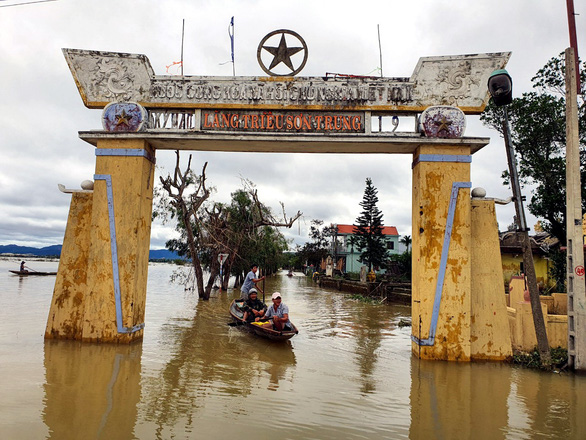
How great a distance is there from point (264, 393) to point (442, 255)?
3.79m

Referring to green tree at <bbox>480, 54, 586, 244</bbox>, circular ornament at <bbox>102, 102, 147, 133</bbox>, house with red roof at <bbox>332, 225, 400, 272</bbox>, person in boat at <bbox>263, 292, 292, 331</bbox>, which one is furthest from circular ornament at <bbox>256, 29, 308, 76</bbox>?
house with red roof at <bbox>332, 225, 400, 272</bbox>

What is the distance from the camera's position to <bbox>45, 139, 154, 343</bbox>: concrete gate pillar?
739 centimetres

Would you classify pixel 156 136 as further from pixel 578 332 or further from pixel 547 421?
pixel 578 332

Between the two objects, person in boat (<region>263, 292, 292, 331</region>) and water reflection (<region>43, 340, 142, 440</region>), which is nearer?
water reflection (<region>43, 340, 142, 440</region>)

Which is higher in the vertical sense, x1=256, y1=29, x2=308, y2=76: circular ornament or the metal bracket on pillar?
x1=256, y1=29, x2=308, y2=76: circular ornament

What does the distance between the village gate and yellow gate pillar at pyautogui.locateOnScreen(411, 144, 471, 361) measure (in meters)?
0.02

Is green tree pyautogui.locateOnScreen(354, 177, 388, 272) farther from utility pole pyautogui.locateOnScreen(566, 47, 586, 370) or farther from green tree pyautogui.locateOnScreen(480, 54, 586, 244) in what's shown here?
utility pole pyautogui.locateOnScreen(566, 47, 586, 370)

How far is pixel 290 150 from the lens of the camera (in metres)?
8.26

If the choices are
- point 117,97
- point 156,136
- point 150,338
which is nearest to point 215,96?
point 156,136

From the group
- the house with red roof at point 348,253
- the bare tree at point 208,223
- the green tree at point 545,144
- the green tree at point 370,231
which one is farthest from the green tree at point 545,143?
the house with red roof at point 348,253

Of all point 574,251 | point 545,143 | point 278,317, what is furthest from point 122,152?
point 545,143

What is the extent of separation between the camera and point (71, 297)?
301 inches

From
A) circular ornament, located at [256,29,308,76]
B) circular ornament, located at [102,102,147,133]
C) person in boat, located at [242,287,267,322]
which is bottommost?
person in boat, located at [242,287,267,322]

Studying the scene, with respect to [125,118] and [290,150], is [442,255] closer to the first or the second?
[290,150]
